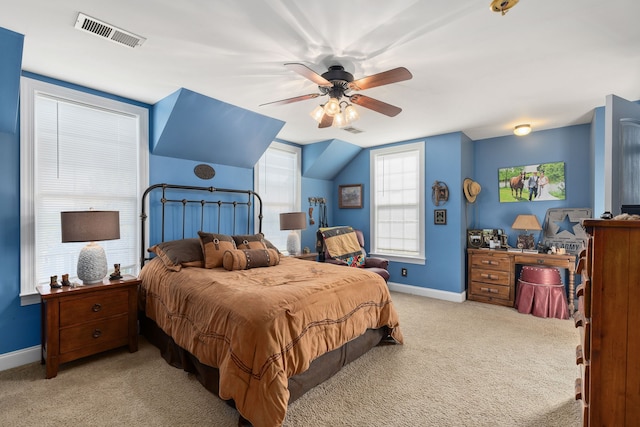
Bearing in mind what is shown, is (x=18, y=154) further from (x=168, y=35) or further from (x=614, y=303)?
(x=614, y=303)

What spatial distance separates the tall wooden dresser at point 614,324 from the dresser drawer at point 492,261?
3.20 meters

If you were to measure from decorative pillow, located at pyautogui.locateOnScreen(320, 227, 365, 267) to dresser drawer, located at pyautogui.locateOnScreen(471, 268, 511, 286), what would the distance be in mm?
1660

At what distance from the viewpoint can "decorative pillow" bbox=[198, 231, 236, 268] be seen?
3.02m

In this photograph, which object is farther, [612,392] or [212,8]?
[212,8]

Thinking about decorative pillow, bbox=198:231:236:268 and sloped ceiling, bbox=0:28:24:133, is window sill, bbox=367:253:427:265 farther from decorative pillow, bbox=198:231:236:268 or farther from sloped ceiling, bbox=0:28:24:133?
sloped ceiling, bbox=0:28:24:133

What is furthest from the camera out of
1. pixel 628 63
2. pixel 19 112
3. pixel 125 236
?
pixel 125 236

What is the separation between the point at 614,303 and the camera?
48.8 inches

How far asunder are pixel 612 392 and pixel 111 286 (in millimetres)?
3315

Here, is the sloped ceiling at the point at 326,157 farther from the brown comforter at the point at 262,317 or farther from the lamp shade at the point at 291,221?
the brown comforter at the point at 262,317

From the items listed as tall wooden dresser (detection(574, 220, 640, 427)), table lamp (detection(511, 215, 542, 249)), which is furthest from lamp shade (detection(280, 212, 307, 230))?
tall wooden dresser (detection(574, 220, 640, 427))

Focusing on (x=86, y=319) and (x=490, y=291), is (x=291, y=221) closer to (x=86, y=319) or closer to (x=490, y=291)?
(x=86, y=319)

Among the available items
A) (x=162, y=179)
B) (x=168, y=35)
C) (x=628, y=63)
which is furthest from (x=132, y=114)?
(x=628, y=63)

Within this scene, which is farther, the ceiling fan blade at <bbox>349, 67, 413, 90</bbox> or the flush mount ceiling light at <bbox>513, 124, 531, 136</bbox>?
the flush mount ceiling light at <bbox>513, 124, 531, 136</bbox>

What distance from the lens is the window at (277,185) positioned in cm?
465
